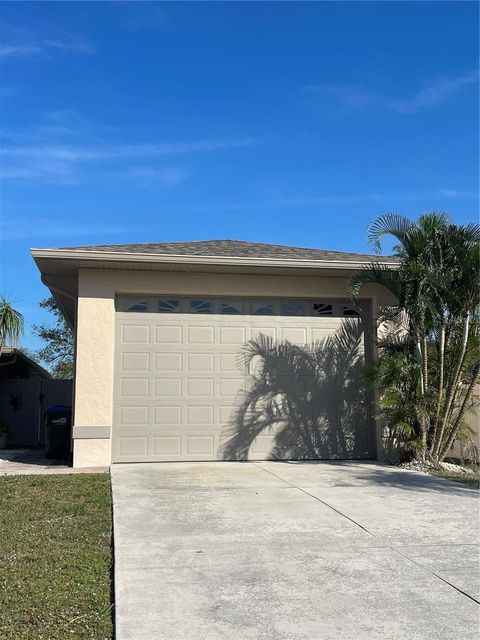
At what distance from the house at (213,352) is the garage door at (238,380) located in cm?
2

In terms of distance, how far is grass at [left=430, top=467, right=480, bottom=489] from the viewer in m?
9.02

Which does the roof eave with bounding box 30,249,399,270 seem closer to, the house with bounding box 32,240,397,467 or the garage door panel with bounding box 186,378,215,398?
the house with bounding box 32,240,397,467

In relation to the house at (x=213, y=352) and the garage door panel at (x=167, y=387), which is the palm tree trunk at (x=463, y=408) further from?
the garage door panel at (x=167, y=387)

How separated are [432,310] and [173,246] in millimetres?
4970

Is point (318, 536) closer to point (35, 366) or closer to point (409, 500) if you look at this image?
point (409, 500)

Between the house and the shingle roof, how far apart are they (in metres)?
0.04

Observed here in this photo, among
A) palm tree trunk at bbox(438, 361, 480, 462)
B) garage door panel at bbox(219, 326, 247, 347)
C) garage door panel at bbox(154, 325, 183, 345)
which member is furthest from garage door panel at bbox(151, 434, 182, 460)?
palm tree trunk at bbox(438, 361, 480, 462)

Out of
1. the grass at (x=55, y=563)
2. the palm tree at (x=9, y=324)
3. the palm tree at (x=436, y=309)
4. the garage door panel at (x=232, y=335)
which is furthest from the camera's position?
the palm tree at (x=9, y=324)

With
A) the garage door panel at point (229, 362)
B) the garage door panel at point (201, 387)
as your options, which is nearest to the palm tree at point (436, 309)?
the garage door panel at point (229, 362)

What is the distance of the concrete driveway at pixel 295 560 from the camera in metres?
4.01

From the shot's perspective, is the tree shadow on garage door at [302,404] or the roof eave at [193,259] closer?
the roof eave at [193,259]

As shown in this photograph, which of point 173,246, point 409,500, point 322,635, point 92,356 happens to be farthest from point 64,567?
point 173,246

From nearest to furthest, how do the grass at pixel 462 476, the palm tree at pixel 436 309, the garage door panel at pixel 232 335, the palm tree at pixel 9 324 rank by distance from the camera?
the grass at pixel 462 476 < the palm tree at pixel 436 309 < the garage door panel at pixel 232 335 < the palm tree at pixel 9 324

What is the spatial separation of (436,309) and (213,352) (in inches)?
155
